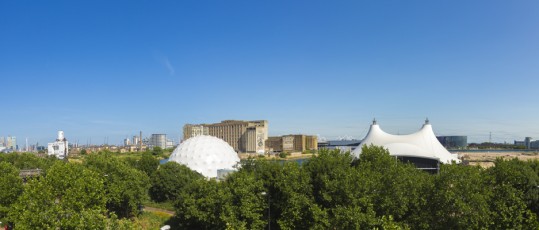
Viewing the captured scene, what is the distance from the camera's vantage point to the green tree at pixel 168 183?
36.8m

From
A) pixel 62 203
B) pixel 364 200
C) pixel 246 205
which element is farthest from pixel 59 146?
pixel 364 200

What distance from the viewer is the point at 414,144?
2040 inches

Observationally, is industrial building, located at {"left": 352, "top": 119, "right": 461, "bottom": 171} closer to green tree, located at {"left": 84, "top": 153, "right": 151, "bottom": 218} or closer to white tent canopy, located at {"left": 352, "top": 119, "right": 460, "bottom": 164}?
white tent canopy, located at {"left": 352, "top": 119, "right": 460, "bottom": 164}

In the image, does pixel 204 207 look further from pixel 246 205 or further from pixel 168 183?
pixel 168 183

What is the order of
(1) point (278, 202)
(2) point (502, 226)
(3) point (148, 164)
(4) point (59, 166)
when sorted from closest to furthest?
(2) point (502, 226) → (1) point (278, 202) → (4) point (59, 166) → (3) point (148, 164)

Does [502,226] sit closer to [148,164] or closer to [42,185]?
[42,185]

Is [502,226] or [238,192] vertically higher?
[238,192]

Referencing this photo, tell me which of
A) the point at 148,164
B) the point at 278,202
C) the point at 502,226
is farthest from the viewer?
the point at 148,164

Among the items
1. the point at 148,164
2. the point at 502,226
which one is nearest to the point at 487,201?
the point at 502,226

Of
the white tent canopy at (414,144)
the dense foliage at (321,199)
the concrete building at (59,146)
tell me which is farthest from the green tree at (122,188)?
the concrete building at (59,146)

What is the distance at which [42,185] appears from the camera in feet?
71.1

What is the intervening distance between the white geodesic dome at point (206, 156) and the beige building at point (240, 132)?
108026 mm

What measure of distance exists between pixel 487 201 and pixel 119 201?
2667 centimetres

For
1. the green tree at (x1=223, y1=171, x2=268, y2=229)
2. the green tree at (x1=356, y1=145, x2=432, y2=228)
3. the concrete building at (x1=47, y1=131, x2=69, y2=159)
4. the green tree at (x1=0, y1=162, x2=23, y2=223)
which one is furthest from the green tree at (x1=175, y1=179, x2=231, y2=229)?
the concrete building at (x1=47, y1=131, x2=69, y2=159)
